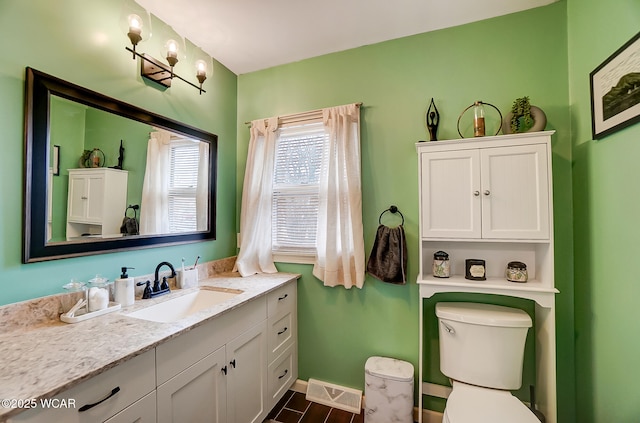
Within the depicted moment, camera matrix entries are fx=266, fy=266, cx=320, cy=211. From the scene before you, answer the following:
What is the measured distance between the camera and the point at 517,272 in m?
1.54

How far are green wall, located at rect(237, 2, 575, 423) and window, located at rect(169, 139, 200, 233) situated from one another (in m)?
0.73

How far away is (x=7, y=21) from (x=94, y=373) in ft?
4.74

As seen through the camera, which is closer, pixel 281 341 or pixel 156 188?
pixel 156 188

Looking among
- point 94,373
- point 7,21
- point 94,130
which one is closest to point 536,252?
point 94,373

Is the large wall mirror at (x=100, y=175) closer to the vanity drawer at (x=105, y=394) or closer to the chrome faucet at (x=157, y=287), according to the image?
the chrome faucet at (x=157, y=287)

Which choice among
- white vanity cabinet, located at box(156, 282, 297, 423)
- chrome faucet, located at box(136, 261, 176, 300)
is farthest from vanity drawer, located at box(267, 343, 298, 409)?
chrome faucet, located at box(136, 261, 176, 300)

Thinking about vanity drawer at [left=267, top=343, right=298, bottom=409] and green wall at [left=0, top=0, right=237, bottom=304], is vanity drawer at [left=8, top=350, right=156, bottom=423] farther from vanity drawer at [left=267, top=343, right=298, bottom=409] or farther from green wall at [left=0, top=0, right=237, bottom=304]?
vanity drawer at [left=267, top=343, right=298, bottom=409]

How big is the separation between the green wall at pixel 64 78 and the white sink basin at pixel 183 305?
0.28m

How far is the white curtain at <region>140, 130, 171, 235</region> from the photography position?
164cm

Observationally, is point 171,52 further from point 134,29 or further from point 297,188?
point 297,188

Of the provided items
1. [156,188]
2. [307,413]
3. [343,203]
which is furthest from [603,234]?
[156,188]

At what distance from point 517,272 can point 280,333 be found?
157 cm

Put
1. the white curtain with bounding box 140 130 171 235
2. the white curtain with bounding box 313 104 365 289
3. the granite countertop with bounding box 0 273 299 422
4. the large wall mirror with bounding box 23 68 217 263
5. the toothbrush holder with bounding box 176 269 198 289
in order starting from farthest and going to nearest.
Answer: the white curtain with bounding box 313 104 365 289 < the toothbrush holder with bounding box 176 269 198 289 < the white curtain with bounding box 140 130 171 235 < the large wall mirror with bounding box 23 68 217 263 < the granite countertop with bounding box 0 273 299 422

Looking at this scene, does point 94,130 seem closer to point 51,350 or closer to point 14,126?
point 14,126
